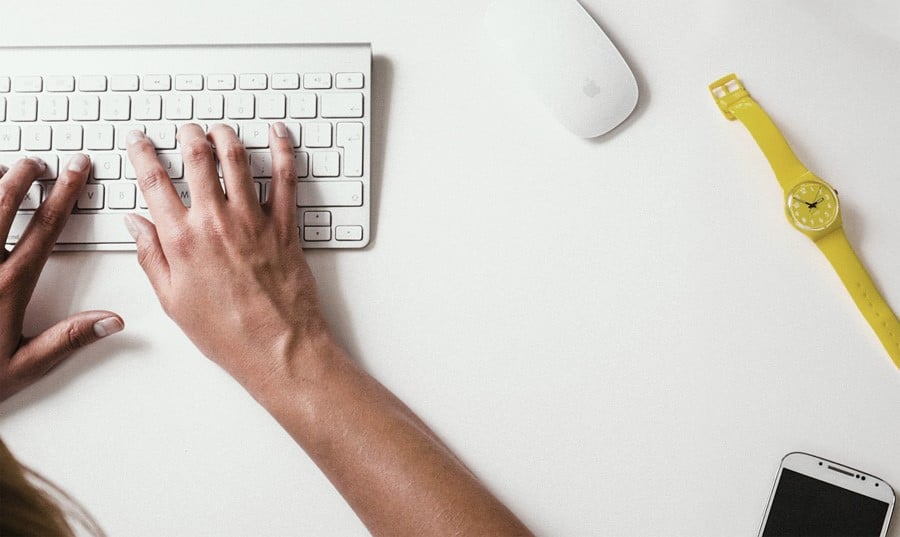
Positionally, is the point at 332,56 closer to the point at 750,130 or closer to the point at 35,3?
the point at 35,3

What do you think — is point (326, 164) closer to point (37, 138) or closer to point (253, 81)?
point (253, 81)

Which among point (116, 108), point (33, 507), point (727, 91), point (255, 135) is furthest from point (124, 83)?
point (727, 91)

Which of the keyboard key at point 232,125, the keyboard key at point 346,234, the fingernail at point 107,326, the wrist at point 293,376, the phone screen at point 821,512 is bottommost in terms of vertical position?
the phone screen at point 821,512

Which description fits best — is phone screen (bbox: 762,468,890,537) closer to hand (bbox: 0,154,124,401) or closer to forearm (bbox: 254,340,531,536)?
forearm (bbox: 254,340,531,536)

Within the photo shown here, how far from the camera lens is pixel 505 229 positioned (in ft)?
2.19

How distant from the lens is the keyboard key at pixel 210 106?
66 centimetres

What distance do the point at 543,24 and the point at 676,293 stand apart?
285 mm

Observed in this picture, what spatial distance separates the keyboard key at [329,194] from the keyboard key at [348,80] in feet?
0.30

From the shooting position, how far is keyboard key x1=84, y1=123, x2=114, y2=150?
0.66 meters

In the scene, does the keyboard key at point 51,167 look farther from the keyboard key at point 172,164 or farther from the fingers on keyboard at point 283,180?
the fingers on keyboard at point 283,180

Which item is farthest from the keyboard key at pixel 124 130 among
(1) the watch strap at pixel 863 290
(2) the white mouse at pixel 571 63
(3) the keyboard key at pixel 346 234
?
(1) the watch strap at pixel 863 290

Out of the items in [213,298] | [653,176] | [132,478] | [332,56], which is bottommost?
[132,478]

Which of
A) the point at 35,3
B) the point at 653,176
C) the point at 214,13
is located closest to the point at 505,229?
the point at 653,176

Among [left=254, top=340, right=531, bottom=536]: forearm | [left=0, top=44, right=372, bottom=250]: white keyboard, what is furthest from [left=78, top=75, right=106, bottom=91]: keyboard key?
[left=254, top=340, right=531, bottom=536]: forearm
